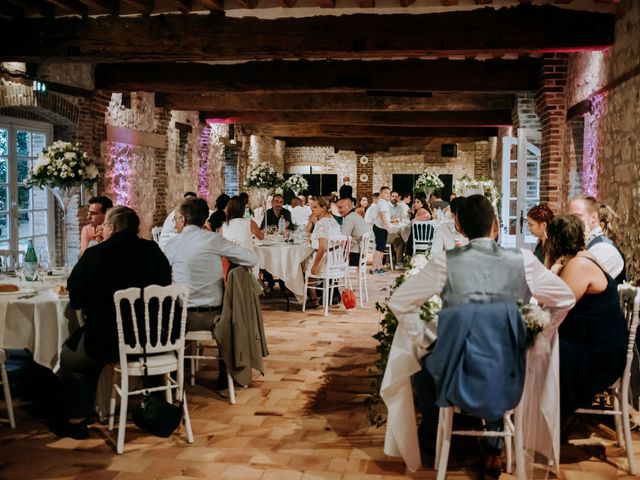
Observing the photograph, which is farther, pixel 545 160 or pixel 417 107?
pixel 417 107

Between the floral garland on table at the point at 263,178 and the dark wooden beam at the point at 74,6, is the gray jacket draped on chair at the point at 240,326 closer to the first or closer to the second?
the dark wooden beam at the point at 74,6

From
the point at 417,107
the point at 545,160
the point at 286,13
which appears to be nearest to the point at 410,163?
the point at 417,107

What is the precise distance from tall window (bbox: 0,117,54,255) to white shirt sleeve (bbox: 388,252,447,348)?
5419 millimetres

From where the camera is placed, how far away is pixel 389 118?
41.7 feet

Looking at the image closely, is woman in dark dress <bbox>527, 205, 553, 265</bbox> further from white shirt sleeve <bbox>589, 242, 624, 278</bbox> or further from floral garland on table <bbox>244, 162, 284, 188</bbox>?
floral garland on table <bbox>244, 162, 284, 188</bbox>

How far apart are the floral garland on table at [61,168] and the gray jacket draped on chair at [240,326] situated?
2365 millimetres

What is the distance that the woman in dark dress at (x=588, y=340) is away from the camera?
335cm

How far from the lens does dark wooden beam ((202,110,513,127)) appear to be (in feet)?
40.9

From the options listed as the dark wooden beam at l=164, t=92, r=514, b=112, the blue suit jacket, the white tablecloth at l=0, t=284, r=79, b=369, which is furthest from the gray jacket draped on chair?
the dark wooden beam at l=164, t=92, r=514, b=112

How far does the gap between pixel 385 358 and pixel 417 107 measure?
7388 millimetres

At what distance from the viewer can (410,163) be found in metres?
21.3

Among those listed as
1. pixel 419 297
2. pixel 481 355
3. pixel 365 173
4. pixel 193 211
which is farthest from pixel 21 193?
pixel 365 173

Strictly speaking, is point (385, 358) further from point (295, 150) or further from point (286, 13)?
point (295, 150)

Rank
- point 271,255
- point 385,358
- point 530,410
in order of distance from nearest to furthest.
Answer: point 530,410, point 385,358, point 271,255
